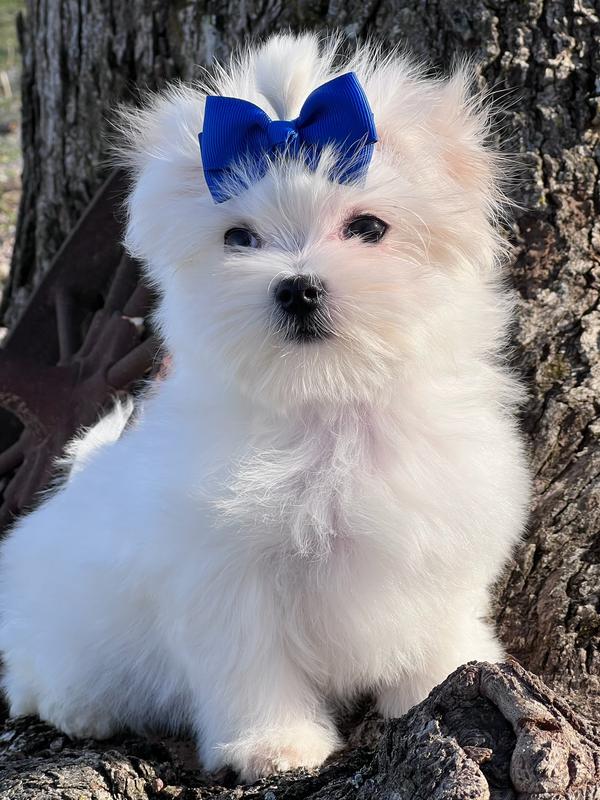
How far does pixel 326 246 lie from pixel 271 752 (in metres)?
1.13

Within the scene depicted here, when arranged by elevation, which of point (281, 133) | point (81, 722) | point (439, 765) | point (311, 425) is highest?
point (281, 133)

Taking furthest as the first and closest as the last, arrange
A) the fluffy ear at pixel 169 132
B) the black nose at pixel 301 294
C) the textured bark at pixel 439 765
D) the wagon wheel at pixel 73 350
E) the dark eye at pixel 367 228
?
the wagon wheel at pixel 73 350 < the fluffy ear at pixel 169 132 < the dark eye at pixel 367 228 < the black nose at pixel 301 294 < the textured bark at pixel 439 765

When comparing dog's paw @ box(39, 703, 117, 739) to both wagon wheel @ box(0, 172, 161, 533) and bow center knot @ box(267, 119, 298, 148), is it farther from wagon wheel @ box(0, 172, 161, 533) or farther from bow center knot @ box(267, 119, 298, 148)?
bow center knot @ box(267, 119, 298, 148)

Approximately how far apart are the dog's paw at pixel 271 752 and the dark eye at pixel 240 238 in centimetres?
110

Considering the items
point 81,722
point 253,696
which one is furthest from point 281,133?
point 81,722

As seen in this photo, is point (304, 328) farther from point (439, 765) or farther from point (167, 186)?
point (439, 765)

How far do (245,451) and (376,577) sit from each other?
40 centimetres

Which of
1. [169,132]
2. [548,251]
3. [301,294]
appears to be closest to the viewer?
[301,294]

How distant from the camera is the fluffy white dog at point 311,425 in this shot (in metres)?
1.91

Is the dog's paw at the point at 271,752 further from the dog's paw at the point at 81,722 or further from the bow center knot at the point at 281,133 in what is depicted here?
the bow center knot at the point at 281,133

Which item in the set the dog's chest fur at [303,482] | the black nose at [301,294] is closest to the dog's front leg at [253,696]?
the dog's chest fur at [303,482]

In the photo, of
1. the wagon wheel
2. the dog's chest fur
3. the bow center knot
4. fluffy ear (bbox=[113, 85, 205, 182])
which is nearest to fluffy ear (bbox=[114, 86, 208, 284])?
fluffy ear (bbox=[113, 85, 205, 182])

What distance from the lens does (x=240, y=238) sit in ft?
6.56

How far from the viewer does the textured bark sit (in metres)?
1.53
